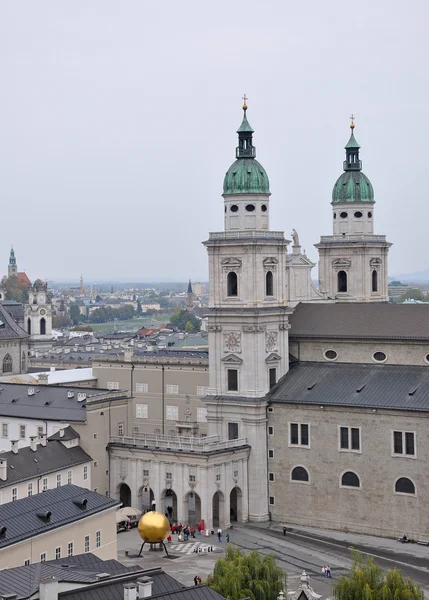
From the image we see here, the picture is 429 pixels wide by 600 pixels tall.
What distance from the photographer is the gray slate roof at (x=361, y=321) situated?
94.3 m

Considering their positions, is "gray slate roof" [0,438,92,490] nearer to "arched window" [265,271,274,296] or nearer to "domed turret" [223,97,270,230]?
Answer: "arched window" [265,271,274,296]

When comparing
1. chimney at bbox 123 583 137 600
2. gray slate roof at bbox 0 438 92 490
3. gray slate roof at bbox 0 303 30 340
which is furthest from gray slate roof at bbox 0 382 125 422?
chimney at bbox 123 583 137 600

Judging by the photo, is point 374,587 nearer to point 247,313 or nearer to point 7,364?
point 247,313

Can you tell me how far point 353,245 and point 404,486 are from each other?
114 feet

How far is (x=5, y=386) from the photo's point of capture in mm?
108750

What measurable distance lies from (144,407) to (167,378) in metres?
3.90

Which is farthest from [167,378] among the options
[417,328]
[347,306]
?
[417,328]

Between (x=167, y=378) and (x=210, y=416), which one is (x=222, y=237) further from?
(x=167, y=378)

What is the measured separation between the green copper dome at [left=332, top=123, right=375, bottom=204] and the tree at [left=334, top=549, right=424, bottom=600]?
60585 mm

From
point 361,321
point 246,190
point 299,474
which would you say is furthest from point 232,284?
point 299,474

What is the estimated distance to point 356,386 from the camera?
305ft

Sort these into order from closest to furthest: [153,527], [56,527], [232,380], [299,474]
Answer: [56,527], [153,527], [299,474], [232,380]

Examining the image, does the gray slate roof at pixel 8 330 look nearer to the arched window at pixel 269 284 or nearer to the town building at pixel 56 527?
the arched window at pixel 269 284

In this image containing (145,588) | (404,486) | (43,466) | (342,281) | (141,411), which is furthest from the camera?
(141,411)
